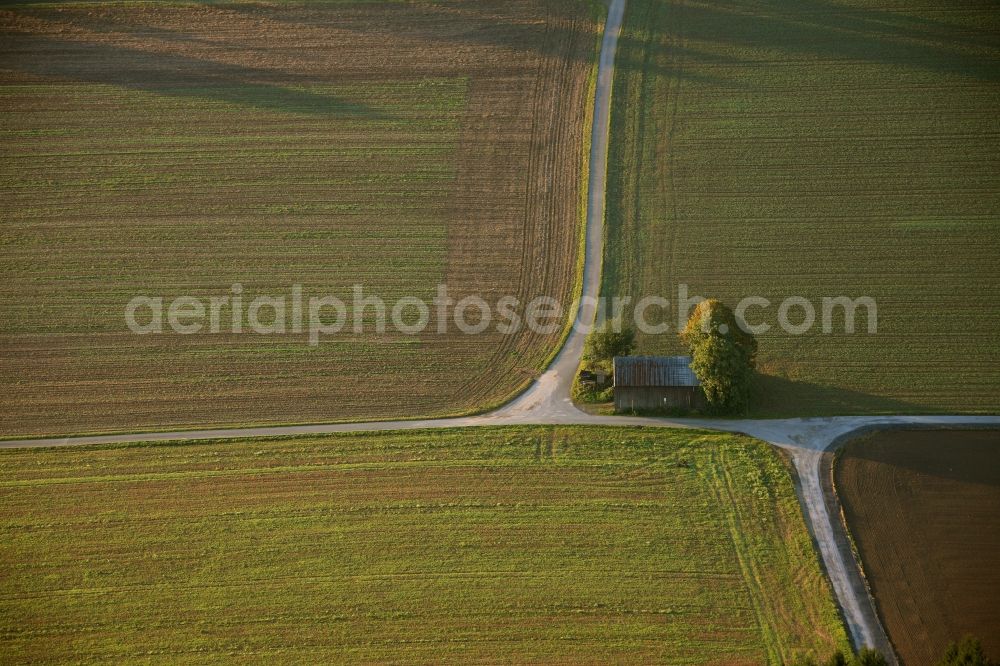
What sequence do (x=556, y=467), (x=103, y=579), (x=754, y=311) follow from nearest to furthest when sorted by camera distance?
(x=103, y=579) → (x=556, y=467) → (x=754, y=311)

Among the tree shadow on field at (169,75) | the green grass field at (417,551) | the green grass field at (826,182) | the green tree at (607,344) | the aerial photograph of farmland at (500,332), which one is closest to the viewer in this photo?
the green grass field at (417,551)

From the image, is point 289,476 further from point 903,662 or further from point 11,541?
point 903,662

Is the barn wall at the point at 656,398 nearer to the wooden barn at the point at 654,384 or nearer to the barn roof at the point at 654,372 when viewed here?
the wooden barn at the point at 654,384

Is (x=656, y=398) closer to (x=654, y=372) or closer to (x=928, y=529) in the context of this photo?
(x=654, y=372)

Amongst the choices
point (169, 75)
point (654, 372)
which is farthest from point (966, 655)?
point (169, 75)

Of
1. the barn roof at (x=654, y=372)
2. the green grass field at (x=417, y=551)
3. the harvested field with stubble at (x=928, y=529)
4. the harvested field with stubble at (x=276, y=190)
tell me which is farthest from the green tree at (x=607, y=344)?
the harvested field with stubble at (x=928, y=529)

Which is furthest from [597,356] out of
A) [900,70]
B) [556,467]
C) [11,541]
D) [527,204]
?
[900,70]

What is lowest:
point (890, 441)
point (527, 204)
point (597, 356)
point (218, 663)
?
point (218, 663)
